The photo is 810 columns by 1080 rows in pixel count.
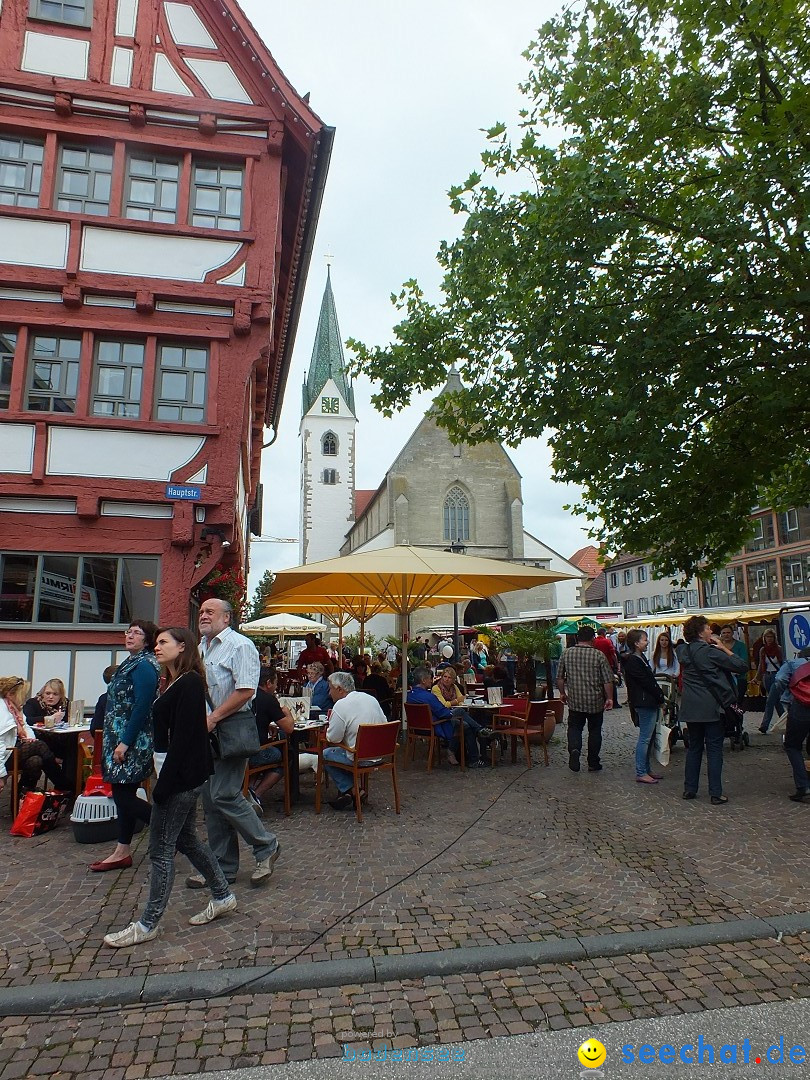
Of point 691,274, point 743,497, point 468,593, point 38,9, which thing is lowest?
point 468,593

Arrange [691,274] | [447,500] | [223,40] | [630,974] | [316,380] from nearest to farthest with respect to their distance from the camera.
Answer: [630,974] < [691,274] < [223,40] < [447,500] < [316,380]

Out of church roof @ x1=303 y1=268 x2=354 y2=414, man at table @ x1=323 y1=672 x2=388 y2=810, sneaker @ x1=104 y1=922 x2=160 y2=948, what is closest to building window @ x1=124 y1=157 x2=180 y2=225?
man at table @ x1=323 y1=672 x2=388 y2=810

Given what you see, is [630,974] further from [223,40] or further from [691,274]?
[223,40]

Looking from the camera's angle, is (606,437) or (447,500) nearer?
(606,437)

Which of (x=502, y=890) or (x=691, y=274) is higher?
(x=691, y=274)

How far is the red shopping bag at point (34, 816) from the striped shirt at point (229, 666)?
111 inches

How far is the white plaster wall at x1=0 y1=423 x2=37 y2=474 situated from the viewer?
389 inches

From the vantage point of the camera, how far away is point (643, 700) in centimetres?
872

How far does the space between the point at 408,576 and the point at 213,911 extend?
6.49 m

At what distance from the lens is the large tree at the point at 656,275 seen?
809 cm

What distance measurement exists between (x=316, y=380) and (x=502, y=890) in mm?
66186

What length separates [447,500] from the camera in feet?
162

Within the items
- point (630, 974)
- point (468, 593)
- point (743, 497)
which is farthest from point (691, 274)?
point (630, 974)

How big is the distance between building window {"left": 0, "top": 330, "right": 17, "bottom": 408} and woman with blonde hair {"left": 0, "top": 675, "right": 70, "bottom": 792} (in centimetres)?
499
